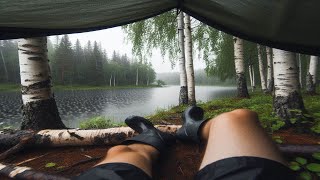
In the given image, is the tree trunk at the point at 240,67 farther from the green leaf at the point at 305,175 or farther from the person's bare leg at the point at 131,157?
the person's bare leg at the point at 131,157

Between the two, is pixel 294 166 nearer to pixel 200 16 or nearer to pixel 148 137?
pixel 148 137

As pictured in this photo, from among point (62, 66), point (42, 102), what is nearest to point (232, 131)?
point (42, 102)

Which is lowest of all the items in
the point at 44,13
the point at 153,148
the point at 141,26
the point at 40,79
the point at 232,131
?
the point at 153,148

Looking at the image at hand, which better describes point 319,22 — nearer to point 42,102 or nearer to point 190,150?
point 190,150

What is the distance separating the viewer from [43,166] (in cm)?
290

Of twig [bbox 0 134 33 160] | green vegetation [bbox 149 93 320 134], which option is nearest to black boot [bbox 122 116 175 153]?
green vegetation [bbox 149 93 320 134]

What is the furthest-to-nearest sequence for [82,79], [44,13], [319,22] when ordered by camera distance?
[82,79]
[44,13]
[319,22]

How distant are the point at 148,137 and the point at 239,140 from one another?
2.89ft

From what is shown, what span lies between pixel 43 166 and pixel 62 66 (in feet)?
253

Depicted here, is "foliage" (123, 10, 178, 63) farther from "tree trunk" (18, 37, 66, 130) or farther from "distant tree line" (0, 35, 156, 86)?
"distant tree line" (0, 35, 156, 86)

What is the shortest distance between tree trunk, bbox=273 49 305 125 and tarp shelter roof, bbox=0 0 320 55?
214 cm

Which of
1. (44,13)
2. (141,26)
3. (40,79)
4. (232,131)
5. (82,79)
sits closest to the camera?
(232,131)

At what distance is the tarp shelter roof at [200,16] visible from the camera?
158cm

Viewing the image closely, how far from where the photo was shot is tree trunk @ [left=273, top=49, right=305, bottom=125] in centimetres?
374
